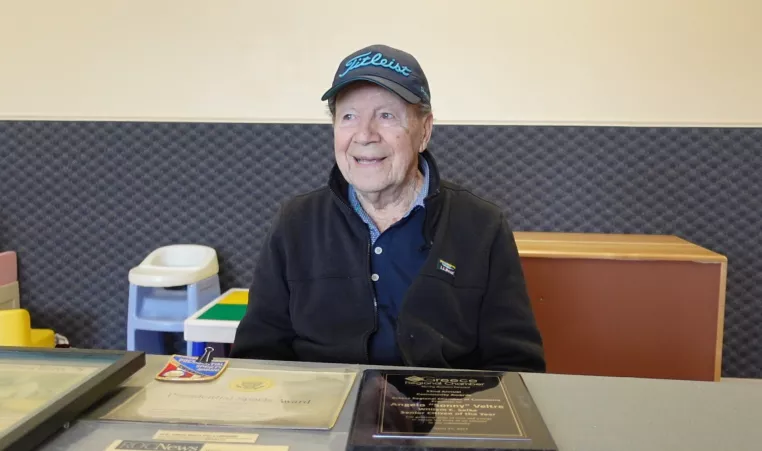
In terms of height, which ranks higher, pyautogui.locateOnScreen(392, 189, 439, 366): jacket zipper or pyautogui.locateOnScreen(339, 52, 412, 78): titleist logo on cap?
pyautogui.locateOnScreen(339, 52, 412, 78): titleist logo on cap

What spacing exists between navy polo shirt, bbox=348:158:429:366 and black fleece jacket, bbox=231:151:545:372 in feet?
0.10

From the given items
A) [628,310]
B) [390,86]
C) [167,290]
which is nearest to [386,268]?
[390,86]

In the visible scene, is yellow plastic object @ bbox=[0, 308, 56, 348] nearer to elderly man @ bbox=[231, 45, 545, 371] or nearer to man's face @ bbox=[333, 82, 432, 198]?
elderly man @ bbox=[231, 45, 545, 371]

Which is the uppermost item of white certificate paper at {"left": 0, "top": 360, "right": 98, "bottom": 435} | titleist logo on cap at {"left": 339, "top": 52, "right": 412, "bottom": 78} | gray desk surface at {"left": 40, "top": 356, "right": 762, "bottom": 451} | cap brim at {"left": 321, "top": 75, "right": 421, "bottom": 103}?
titleist logo on cap at {"left": 339, "top": 52, "right": 412, "bottom": 78}

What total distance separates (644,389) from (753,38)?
246cm

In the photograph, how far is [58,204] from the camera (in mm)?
3039

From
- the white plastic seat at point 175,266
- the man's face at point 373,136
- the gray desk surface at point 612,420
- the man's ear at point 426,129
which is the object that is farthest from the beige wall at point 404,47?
the gray desk surface at point 612,420

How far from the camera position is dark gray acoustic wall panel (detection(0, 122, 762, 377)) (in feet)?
8.84

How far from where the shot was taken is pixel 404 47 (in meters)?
2.80

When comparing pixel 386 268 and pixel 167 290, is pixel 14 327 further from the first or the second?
pixel 386 268

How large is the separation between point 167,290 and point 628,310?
2.18 metres

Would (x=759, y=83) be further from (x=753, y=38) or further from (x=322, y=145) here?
(x=322, y=145)

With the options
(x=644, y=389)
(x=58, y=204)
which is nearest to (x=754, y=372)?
(x=644, y=389)

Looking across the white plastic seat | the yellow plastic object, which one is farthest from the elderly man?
the white plastic seat
